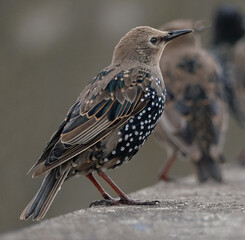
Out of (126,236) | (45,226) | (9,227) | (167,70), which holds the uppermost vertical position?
(45,226)

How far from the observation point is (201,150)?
8.32 m

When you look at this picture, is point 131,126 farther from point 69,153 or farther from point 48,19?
point 48,19

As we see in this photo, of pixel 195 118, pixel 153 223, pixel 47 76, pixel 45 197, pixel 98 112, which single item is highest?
pixel 98 112

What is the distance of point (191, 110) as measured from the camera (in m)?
8.41

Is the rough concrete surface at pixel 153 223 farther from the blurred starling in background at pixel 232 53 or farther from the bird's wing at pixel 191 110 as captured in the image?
the blurred starling in background at pixel 232 53

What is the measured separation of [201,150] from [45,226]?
4.30 m

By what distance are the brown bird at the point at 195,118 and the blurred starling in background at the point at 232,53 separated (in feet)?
5.27

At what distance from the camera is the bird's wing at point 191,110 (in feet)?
27.4

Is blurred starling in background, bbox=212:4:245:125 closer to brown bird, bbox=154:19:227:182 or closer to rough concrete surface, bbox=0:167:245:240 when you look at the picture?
brown bird, bbox=154:19:227:182

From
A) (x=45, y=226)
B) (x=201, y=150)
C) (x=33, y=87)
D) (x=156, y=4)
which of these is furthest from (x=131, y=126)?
(x=156, y=4)

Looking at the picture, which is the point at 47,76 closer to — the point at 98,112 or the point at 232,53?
the point at 232,53

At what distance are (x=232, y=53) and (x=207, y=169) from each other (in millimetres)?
4334

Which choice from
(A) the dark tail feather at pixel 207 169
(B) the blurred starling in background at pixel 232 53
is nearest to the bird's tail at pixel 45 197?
(A) the dark tail feather at pixel 207 169

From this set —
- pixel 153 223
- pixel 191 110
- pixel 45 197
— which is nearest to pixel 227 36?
pixel 191 110
